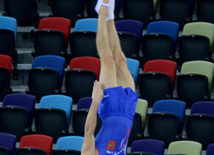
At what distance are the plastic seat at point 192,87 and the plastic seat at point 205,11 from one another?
5.08 feet

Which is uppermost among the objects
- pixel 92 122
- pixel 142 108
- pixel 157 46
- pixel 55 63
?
pixel 92 122

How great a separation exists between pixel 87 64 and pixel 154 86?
1.01 m

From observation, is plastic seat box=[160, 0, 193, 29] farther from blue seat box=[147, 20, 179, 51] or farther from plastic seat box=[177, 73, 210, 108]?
plastic seat box=[177, 73, 210, 108]

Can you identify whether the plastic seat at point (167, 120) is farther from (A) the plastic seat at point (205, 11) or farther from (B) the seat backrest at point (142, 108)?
(A) the plastic seat at point (205, 11)

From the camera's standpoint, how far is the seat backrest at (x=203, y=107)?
676cm

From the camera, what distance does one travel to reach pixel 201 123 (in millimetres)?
6695

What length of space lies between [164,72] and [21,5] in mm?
2645

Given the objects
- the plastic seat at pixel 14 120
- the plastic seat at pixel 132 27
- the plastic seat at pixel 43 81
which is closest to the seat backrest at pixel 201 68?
the plastic seat at pixel 132 27

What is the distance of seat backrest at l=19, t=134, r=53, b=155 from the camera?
6.48 meters

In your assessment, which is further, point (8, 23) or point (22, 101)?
point (8, 23)

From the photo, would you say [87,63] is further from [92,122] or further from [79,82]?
[92,122]

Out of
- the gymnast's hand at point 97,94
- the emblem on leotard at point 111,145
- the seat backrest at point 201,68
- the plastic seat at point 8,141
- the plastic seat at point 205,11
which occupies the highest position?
the gymnast's hand at point 97,94

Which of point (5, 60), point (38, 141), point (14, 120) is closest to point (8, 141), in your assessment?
point (38, 141)

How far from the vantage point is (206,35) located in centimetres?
789
